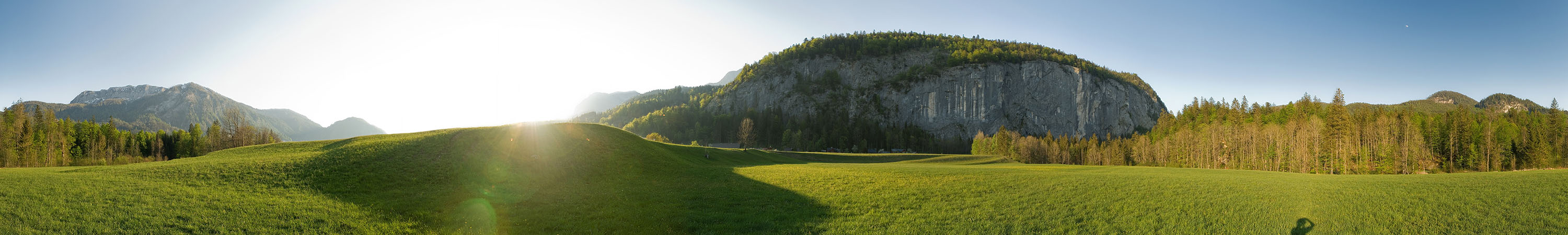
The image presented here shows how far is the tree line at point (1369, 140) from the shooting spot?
63.8 metres

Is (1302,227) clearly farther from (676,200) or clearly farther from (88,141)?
(88,141)

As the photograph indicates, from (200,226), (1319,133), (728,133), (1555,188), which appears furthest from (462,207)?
(728,133)

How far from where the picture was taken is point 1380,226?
14.6 metres

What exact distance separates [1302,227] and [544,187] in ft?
92.1

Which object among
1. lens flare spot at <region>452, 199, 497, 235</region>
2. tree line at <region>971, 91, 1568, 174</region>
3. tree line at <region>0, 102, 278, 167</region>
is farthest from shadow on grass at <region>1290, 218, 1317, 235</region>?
tree line at <region>0, 102, 278, 167</region>

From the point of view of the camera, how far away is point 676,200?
20516 millimetres

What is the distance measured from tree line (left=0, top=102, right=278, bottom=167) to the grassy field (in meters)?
35.6

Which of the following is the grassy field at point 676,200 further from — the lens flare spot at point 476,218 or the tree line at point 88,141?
the tree line at point 88,141

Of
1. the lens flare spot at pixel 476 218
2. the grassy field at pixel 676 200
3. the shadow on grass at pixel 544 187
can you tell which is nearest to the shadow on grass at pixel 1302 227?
the grassy field at pixel 676 200

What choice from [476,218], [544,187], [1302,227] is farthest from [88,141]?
[1302,227]

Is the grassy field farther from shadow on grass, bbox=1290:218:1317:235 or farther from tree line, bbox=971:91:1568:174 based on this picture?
tree line, bbox=971:91:1568:174

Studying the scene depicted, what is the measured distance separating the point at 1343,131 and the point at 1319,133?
2.24 meters

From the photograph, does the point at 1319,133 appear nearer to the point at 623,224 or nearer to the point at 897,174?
the point at 897,174

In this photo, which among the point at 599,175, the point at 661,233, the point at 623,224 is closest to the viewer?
the point at 661,233
